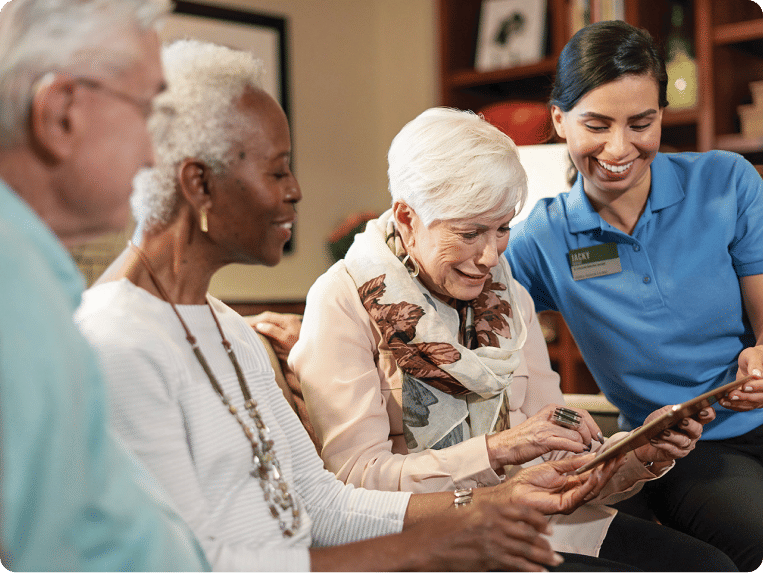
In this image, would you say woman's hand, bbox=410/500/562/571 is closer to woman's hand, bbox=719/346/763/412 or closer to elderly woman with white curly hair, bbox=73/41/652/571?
elderly woman with white curly hair, bbox=73/41/652/571

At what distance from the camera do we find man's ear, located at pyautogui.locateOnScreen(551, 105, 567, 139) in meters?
1.87

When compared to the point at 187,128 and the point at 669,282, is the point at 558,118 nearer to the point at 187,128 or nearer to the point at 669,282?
the point at 669,282

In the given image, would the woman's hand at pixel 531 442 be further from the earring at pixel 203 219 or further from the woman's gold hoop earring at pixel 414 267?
the earring at pixel 203 219

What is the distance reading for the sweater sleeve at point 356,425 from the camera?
1.38 meters

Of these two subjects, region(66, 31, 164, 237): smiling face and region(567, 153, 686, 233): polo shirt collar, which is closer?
region(66, 31, 164, 237): smiling face

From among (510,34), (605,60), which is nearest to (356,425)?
(605,60)

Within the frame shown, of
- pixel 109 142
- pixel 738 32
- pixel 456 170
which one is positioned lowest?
pixel 456 170

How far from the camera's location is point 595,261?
187 centimetres

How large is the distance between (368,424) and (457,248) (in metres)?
0.39

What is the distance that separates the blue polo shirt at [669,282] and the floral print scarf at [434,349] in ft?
1.07

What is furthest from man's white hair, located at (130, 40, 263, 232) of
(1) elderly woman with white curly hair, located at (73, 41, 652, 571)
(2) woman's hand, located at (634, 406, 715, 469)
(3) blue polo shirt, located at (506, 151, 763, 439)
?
(3) blue polo shirt, located at (506, 151, 763, 439)

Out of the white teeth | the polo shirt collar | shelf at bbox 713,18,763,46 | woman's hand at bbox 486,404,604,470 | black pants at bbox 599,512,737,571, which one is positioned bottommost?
black pants at bbox 599,512,737,571

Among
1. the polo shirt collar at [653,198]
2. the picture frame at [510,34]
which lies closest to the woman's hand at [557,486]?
the polo shirt collar at [653,198]

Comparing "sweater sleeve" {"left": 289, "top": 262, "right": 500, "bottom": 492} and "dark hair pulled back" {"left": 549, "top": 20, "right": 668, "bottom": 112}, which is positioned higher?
"dark hair pulled back" {"left": 549, "top": 20, "right": 668, "bottom": 112}
